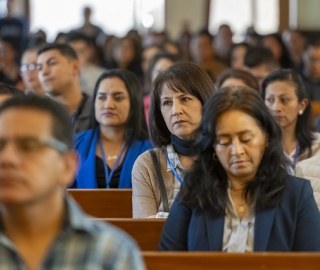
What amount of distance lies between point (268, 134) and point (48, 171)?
47.7 inches

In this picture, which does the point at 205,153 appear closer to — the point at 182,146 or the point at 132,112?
the point at 182,146

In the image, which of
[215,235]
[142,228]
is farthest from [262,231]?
[142,228]

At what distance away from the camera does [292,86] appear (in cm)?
499

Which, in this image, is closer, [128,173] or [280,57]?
[128,173]

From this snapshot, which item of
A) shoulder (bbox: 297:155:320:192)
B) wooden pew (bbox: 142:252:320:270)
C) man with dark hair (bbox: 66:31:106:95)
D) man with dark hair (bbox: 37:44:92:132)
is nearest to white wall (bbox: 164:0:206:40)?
man with dark hair (bbox: 66:31:106:95)

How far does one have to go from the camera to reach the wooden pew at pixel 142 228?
10.8ft

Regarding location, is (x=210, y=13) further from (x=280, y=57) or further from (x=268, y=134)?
(x=268, y=134)

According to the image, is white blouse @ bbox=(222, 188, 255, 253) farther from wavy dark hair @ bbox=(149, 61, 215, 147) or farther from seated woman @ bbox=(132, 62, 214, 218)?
wavy dark hair @ bbox=(149, 61, 215, 147)

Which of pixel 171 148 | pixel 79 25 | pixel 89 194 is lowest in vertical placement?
pixel 89 194

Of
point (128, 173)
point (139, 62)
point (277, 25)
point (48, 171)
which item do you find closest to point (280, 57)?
point (139, 62)

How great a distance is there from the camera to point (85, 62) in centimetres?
820

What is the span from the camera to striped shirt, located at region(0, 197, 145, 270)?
200cm

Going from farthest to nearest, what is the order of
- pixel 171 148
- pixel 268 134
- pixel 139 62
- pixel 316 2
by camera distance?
pixel 316 2 → pixel 139 62 → pixel 171 148 → pixel 268 134

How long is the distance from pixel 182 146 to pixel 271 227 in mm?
952
